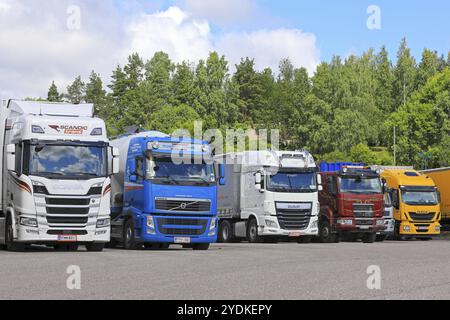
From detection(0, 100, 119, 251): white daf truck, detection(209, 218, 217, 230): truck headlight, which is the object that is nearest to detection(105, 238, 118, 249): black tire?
detection(209, 218, 217, 230): truck headlight

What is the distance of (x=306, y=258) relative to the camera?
20.1 metres

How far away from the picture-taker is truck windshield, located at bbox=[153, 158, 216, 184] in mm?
24828

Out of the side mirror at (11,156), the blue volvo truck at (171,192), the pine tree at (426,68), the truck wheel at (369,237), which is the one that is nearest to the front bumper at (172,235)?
the blue volvo truck at (171,192)

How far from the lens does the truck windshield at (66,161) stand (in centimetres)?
2219

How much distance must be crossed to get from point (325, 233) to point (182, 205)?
38.0 feet

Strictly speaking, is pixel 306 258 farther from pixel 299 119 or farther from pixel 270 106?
pixel 270 106

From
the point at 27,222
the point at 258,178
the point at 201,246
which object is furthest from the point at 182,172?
the point at 258,178

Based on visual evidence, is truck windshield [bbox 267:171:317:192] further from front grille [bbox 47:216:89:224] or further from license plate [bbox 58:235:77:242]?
license plate [bbox 58:235:77:242]

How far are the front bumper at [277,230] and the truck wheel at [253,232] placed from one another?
544mm

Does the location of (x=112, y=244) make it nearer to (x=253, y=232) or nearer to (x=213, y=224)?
(x=213, y=224)

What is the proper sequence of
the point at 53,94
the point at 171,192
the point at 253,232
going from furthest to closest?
the point at 53,94, the point at 253,232, the point at 171,192

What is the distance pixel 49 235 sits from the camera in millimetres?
22328

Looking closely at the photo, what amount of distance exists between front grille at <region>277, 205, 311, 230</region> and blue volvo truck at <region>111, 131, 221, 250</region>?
6424 millimetres
